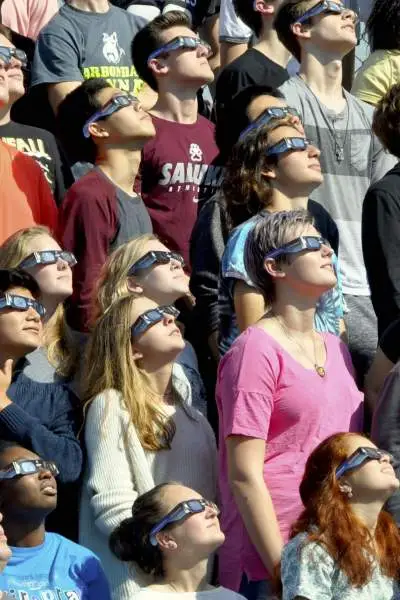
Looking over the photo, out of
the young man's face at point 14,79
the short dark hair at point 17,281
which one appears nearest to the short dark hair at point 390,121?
the young man's face at point 14,79

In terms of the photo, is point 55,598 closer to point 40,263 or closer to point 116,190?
point 40,263

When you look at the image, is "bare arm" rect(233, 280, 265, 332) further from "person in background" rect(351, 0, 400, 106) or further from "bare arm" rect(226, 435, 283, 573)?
"person in background" rect(351, 0, 400, 106)

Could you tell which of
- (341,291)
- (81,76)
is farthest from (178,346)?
(81,76)

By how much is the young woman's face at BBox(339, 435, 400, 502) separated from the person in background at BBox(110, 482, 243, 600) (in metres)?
0.47

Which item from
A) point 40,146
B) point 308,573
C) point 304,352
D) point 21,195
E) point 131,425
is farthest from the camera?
point 40,146

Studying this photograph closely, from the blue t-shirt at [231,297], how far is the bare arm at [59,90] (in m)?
1.85

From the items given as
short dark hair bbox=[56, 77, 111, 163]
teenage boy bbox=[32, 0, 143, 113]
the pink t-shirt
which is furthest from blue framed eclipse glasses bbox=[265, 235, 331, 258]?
teenage boy bbox=[32, 0, 143, 113]

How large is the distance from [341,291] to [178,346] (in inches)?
37.5

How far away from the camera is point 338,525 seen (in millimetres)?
6004

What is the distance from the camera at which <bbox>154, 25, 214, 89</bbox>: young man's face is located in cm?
866

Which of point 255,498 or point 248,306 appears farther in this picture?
point 248,306

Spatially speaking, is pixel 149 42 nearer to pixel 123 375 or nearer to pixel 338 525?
pixel 123 375

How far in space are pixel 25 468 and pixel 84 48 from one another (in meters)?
3.46

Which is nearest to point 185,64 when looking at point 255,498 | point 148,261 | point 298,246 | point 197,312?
point 197,312
